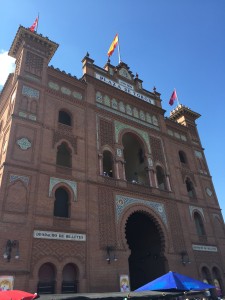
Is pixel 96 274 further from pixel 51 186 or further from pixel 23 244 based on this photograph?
pixel 51 186

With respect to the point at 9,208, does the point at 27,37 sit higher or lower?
higher

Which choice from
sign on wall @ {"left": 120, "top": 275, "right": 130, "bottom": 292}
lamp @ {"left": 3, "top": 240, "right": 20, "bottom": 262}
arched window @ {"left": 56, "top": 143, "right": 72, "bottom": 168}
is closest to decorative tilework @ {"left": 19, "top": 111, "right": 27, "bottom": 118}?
arched window @ {"left": 56, "top": 143, "right": 72, "bottom": 168}

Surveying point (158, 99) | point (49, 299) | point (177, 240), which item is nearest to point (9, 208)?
point (49, 299)

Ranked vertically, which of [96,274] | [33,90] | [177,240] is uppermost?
[33,90]

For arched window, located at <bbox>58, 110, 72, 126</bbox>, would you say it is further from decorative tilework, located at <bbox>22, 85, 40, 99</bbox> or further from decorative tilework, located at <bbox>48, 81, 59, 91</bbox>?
decorative tilework, located at <bbox>22, 85, 40, 99</bbox>

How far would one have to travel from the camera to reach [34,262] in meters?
12.6

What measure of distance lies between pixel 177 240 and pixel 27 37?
16161mm

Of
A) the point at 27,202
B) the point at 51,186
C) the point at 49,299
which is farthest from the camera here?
the point at 51,186

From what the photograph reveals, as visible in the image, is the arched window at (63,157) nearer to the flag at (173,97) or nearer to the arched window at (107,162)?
the arched window at (107,162)

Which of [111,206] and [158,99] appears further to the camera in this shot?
[158,99]

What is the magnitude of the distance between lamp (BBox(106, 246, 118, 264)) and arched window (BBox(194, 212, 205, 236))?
832cm

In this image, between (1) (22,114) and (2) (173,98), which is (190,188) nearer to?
(2) (173,98)

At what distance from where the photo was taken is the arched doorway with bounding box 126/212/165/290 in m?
18.1

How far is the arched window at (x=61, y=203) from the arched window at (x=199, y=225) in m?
10.6
